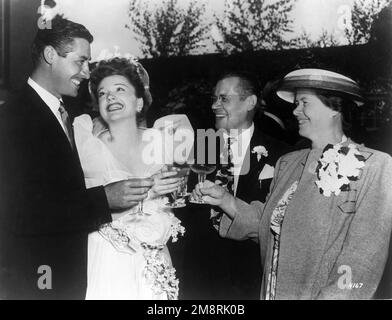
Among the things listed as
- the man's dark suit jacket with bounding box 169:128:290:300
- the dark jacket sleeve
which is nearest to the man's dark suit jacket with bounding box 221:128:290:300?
the man's dark suit jacket with bounding box 169:128:290:300

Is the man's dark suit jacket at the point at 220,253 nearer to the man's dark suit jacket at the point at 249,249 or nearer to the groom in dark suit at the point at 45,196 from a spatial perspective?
the man's dark suit jacket at the point at 249,249

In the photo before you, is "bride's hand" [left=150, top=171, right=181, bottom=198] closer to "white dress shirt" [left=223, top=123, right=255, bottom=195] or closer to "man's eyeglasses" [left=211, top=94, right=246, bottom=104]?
"white dress shirt" [left=223, top=123, right=255, bottom=195]

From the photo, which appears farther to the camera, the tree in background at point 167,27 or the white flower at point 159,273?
the tree in background at point 167,27

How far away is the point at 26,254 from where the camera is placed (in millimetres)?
2881

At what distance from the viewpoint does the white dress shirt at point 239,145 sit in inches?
120

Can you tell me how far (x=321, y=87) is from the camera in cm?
284

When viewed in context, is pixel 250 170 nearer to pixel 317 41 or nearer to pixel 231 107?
pixel 231 107

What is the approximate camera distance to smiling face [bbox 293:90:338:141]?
9.29 ft

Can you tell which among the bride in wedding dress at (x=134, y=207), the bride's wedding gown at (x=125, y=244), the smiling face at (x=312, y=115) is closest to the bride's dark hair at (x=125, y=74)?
the bride in wedding dress at (x=134, y=207)

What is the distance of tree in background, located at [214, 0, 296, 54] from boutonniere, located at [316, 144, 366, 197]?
30.4 inches

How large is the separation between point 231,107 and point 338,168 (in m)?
0.73

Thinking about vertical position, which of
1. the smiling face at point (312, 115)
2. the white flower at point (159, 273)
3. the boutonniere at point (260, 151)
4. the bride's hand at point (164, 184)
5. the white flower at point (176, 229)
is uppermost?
the smiling face at point (312, 115)

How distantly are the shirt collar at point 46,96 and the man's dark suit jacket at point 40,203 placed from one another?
0.03 metres
